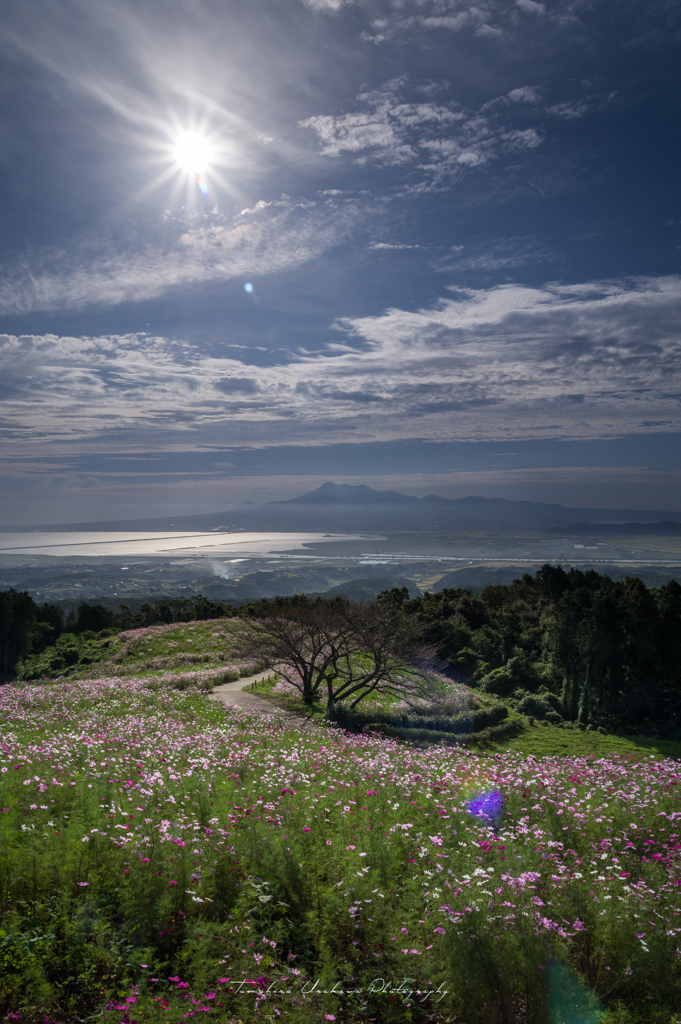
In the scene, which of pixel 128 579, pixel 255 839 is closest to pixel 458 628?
pixel 255 839

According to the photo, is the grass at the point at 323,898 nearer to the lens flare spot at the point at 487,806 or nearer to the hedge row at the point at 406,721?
the lens flare spot at the point at 487,806

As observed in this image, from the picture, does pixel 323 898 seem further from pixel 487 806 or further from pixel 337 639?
pixel 337 639

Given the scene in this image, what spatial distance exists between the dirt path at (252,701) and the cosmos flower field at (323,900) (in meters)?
10.5

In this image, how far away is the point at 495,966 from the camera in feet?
14.4

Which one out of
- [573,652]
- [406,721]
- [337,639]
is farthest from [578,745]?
[573,652]

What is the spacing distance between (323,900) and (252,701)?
19478 mm

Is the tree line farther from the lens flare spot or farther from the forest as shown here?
the lens flare spot

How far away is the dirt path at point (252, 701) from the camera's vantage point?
19534 mm

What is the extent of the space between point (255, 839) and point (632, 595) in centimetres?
3291

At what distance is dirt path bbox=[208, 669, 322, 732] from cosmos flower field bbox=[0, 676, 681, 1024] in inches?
411

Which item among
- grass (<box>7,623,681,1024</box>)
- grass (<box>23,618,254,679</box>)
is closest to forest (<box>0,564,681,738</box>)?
grass (<box>23,618,254,679</box>)

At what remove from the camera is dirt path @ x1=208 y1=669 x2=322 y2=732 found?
1953cm

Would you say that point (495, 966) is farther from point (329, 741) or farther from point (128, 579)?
point (128, 579)

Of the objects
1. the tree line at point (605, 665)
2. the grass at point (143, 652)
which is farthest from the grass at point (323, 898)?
the grass at point (143, 652)
